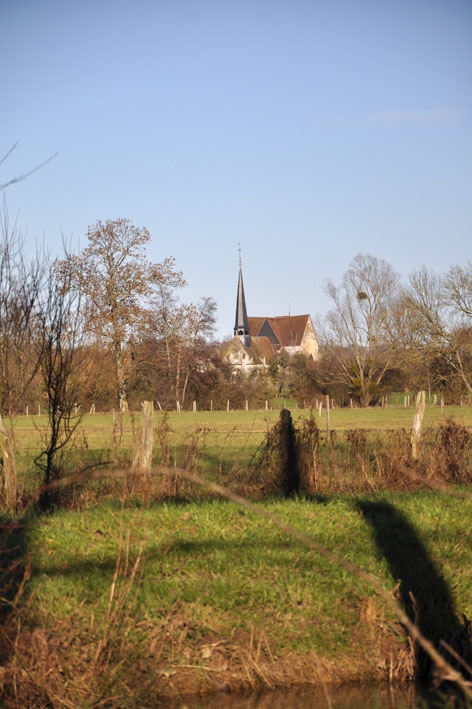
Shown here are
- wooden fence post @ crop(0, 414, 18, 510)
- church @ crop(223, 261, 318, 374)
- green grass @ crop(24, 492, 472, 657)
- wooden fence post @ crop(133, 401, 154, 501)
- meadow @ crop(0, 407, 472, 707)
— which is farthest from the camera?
church @ crop(223, 261, 318, 374)

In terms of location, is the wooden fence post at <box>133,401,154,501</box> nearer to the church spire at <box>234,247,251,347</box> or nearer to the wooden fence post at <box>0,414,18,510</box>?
the wooden fence post at <box>0,414,18,510</box>

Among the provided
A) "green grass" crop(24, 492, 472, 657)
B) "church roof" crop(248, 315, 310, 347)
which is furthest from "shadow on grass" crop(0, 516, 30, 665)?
"church roof" crop(248, 315, 310, 347)

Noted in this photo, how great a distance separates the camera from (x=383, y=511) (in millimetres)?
11234

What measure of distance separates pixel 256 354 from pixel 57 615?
95.4m

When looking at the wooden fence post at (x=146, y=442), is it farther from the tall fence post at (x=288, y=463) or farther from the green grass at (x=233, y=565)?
the tall fence post at (x=288, y=463)

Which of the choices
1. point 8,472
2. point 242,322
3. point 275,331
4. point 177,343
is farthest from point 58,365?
point 275,331

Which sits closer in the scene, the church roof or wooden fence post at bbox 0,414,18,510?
wooden fence post at bbox 0,414,18,510

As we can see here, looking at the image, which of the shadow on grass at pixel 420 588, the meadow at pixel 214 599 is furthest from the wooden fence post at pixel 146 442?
the shadow on grass at pixel 420 588

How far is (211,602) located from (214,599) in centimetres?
5

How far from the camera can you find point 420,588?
887cm

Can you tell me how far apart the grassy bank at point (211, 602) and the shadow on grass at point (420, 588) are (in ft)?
0.07

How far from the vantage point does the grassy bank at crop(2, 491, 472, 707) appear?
287 inches

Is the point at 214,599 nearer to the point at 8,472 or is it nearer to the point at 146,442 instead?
the point at 146,442

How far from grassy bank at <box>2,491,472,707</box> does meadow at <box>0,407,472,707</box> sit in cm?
2
